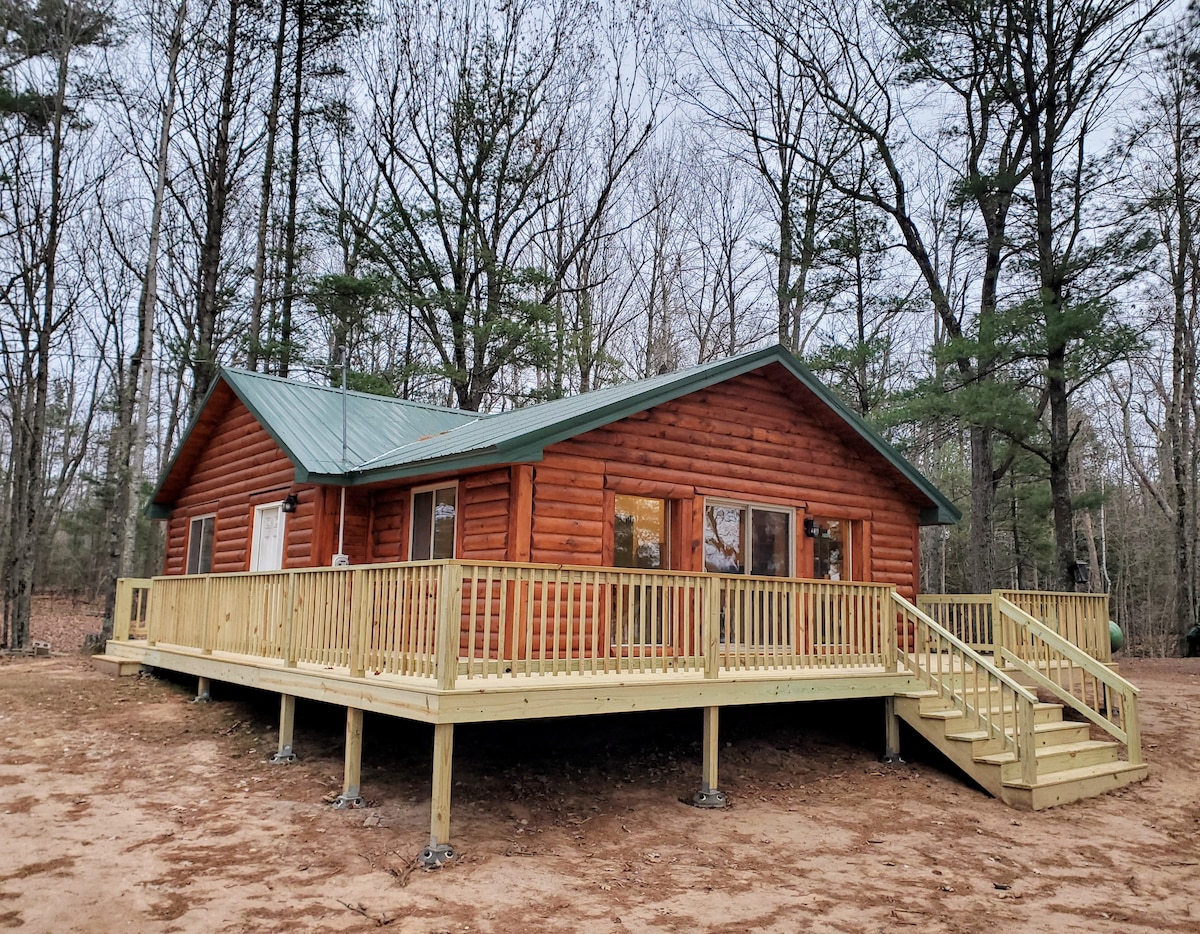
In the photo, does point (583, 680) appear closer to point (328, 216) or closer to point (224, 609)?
point (224, 609)

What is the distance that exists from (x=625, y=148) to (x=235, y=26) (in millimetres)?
11276

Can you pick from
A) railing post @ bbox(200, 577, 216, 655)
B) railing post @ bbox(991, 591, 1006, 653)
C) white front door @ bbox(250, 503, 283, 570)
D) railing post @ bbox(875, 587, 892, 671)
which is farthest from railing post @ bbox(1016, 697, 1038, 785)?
white front door @ bbox(250, 503, 283, 570)

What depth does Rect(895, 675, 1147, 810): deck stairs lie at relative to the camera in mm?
9109

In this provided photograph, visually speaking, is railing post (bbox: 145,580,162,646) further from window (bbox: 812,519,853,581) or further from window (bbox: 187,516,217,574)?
window (bbox: 812,519,853,581)

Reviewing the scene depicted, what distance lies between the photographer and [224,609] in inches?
441

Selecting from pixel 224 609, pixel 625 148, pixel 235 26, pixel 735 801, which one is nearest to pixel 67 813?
pixel 224 609

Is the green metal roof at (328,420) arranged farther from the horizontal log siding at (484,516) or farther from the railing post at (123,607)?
the railing post at (123,607)

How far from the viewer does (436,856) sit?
673 centimetres

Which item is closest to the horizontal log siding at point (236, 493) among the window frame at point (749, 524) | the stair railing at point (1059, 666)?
the window frame at point (749, 524)

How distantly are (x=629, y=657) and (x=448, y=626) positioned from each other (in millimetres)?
1991

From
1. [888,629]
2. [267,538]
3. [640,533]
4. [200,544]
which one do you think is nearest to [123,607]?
[200,544]

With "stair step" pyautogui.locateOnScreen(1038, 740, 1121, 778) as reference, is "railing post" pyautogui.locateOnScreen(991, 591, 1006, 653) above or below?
above

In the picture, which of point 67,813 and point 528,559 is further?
point 528,559

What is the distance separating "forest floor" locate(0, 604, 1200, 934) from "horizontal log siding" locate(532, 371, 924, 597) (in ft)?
7.70
